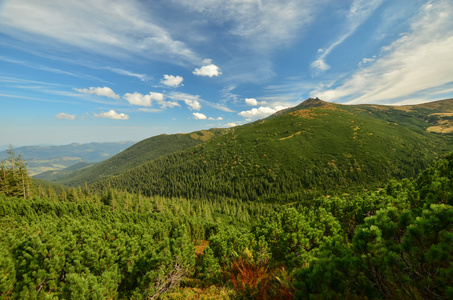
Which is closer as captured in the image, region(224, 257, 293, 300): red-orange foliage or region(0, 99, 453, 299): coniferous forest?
region(0, 99, 453, 299): coniferous forest

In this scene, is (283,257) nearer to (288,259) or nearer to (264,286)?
(288,259)

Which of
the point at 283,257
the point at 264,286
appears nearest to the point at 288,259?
the point at 283,257

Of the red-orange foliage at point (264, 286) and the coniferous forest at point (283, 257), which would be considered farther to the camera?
the red-orange foliage at point (264, 286)

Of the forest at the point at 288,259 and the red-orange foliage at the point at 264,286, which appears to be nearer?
the forest at the point at 288,259

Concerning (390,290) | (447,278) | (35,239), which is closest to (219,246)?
(35,239)

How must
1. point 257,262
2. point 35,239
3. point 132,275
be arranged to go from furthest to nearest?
point 257,262, point 132,275, point 35,239

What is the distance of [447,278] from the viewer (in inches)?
205

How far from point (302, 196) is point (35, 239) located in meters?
159

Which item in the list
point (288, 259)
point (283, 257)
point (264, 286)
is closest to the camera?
point (264, 286)

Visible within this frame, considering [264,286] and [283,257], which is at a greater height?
[264,286]

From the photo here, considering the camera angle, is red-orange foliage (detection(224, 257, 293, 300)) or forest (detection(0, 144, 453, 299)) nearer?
forest (detection(0, 144, 453, 299))

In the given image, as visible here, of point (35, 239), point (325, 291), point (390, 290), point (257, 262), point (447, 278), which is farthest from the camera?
point (257, 262)

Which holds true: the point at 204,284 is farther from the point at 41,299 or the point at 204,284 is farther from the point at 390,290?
the point at 390,290

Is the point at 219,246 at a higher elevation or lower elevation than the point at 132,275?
lower
